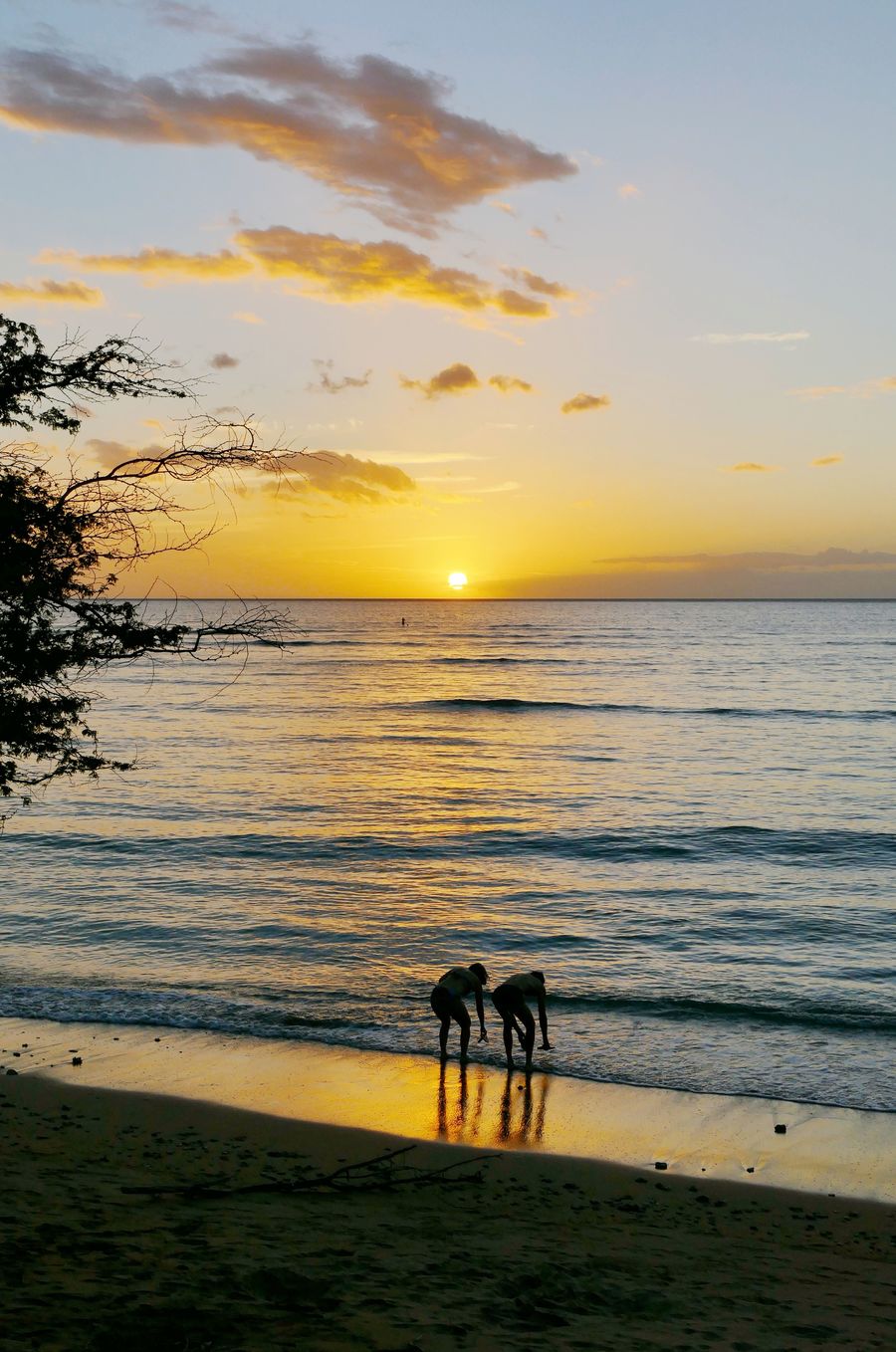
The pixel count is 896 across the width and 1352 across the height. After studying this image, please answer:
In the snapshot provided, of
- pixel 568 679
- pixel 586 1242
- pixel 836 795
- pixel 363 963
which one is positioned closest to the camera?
pixel 586 1242

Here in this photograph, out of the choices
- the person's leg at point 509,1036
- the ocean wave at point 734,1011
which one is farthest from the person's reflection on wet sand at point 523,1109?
the ocean wave at point 734,1011

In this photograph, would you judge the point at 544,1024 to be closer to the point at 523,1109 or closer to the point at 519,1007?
the point at 519,1007

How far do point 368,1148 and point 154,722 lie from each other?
47.7 metres

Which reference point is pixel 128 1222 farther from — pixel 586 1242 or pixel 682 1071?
pixel 682 1071

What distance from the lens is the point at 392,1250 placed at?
7.24m

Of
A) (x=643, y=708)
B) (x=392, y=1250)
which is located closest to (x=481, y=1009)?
(x=392, y=1250)

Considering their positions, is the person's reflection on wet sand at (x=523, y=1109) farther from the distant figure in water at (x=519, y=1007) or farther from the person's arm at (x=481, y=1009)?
the person's arm at (x=481, y=1009)

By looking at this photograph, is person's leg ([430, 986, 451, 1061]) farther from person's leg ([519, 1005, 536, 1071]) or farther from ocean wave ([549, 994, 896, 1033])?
ocean wave ([549, 994, 896, 1033])

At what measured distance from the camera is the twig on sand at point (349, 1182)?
8.34 metres

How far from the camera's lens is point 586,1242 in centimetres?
806

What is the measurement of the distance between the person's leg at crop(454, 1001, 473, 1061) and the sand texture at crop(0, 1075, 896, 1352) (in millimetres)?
2397

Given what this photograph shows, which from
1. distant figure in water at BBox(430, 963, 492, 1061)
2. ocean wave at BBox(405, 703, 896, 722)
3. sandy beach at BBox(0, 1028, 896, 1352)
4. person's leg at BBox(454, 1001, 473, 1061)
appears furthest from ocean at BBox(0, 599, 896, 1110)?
ocean wave at BBox(405, 703, 896, 722)

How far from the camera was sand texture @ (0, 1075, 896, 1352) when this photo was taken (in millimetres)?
5875

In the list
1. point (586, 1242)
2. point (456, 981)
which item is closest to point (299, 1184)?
point (586, 1242)
